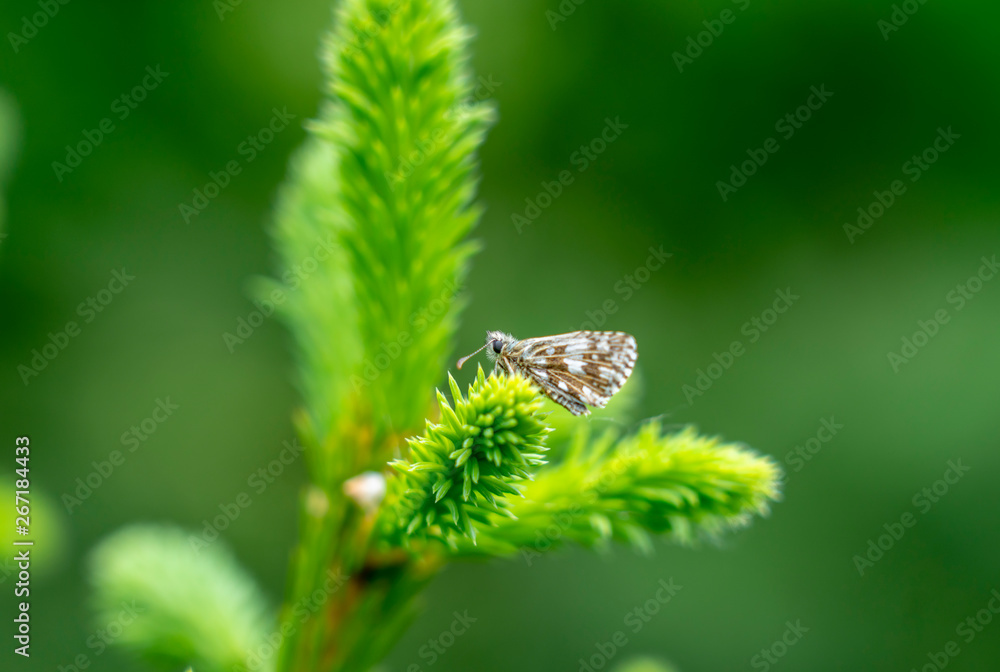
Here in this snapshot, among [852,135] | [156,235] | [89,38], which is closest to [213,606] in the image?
[89,38]

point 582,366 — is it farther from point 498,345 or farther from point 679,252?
point 679,252

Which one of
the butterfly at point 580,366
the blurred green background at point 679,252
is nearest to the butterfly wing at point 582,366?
the butterfly at point 580,366

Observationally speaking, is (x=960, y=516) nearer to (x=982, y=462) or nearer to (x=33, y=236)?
(x=982, y=462)

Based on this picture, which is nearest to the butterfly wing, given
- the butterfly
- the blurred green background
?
the butterfly

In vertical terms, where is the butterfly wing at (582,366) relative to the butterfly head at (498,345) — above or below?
above

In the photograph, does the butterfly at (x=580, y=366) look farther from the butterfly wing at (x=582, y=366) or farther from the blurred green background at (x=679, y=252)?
the blurred green background at (x=679, y=252)

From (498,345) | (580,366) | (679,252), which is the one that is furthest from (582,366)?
(679,252)
